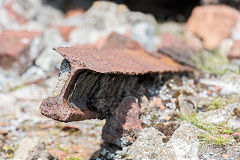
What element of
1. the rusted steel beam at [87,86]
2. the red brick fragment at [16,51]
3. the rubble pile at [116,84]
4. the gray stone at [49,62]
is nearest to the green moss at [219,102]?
the rubble pile at [116,84]

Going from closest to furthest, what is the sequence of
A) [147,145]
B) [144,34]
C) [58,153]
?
[147,145] < [58,153] < [144,34]

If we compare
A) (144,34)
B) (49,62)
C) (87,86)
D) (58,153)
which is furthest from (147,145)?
(144,34)

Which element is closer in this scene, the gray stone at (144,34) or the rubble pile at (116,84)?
the rubble pile at (116,84)

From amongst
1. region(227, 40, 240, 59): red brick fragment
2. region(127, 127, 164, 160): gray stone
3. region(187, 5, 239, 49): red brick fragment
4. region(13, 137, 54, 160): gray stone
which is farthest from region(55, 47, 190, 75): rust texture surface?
region(187, 5, 239, 49): red brick fragment

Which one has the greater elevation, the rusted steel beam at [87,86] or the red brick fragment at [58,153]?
the rusted steel beam at [87,86]

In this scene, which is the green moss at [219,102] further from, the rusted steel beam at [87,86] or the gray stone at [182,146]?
the rusted steel beam at [87,86]

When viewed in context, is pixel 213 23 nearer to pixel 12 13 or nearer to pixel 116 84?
pixel 116 84
